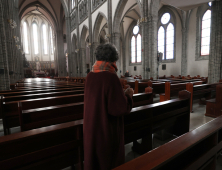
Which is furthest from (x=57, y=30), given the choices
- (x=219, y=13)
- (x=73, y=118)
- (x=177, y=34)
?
(x=73, y=118)

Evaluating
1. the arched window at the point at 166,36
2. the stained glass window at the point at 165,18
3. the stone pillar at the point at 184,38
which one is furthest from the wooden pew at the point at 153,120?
the stained glass window at the point at 165,18

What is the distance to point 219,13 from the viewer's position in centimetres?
602

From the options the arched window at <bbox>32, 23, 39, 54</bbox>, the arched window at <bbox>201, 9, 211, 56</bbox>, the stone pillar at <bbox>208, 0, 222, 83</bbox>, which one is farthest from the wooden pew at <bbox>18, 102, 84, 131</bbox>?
the arched window at <bbox>32, 23, 39, 54</bbox>

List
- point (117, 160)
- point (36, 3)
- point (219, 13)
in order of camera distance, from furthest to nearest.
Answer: point (36, 3)
point (219, 13)
point (117, 160)

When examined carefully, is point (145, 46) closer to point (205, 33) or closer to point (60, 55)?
point (205, 33)

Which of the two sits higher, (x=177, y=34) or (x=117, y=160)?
(x=177, y=34)

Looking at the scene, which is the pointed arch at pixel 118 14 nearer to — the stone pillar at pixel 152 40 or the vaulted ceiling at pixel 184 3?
the stone pillar at pixel 152 40

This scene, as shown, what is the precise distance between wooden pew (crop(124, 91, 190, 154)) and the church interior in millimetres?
14

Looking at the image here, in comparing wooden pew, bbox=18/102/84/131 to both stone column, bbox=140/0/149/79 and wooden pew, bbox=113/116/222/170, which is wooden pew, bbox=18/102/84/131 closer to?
wooden pew, bbox=113/116/222/170

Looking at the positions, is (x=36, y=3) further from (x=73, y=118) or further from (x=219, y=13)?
(x=73, y=118)

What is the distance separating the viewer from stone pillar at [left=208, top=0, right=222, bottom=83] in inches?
237

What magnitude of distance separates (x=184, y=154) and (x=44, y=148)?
4.15 feet

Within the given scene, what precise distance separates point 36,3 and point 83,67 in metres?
16.0

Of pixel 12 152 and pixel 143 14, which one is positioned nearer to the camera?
pixel 12 152
